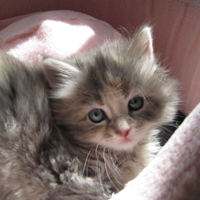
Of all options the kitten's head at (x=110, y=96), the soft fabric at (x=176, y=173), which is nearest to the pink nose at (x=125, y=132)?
the kitten's head at (x=110, y=96)

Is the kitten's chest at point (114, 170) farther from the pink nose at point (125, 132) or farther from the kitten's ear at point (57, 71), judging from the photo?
the kitten's ear at point (57, 71)

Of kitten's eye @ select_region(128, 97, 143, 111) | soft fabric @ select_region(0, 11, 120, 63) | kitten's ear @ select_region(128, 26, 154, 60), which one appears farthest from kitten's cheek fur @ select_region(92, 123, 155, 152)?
soft fabric @ select_region(0, 11, 120, 63)


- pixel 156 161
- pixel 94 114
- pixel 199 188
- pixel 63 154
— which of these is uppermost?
pixel 199 188

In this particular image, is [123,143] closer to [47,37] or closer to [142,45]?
[142,45]

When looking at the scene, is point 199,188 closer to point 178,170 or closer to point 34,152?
point 178,170

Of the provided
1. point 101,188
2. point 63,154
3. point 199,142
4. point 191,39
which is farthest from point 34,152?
point 191,39

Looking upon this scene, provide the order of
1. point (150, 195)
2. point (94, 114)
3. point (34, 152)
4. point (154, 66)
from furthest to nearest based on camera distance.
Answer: point (154, 66), point (94, 114), point (34, 152), point (150, 195)

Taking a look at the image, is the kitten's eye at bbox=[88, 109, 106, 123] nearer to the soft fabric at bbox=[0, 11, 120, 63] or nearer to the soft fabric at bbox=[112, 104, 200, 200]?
the soft fabric at bbox=[112, 104, 200, 200]
